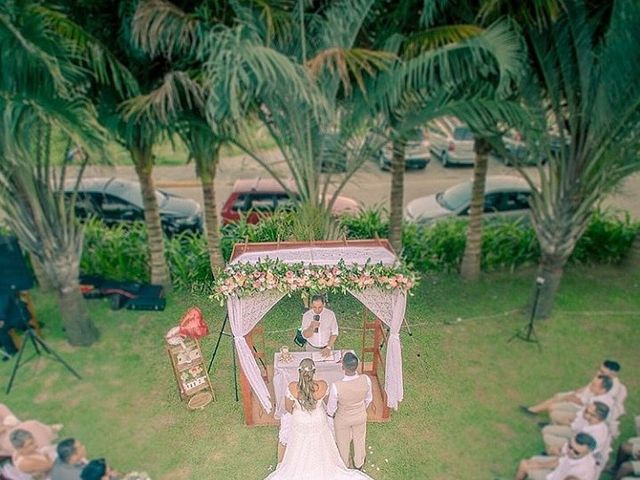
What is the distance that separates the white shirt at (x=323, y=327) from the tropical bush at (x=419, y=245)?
239 cm

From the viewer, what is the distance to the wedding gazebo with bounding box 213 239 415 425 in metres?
5.37

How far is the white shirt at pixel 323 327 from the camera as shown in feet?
20.0

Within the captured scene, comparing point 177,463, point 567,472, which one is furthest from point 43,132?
point 567,472

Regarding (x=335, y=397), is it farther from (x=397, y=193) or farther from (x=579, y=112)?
(x=579, y=112)

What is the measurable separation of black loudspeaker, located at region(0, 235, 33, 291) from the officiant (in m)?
4.43

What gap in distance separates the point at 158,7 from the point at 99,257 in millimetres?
4505

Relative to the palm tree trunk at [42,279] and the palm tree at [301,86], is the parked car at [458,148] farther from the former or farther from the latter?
the palm tree trunk at [42,279]

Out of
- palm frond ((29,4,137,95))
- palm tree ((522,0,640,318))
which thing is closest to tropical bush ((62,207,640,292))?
palm tree ((522,0,640,318))

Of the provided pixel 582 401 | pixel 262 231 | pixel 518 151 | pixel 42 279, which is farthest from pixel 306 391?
pixel 42 279

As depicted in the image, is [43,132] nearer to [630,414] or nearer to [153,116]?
[153,116]

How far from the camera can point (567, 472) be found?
4.35 metres

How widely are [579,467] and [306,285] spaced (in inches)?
116

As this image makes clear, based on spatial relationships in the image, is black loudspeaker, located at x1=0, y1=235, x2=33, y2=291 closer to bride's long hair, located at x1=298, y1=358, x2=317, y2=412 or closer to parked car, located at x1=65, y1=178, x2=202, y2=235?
parked car, located at x1=65, y1=178, x2=202, y2=235

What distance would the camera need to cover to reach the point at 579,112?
6.75 m
